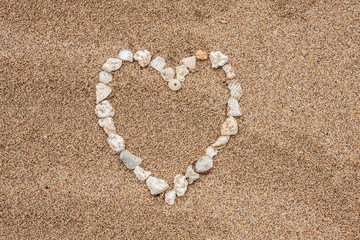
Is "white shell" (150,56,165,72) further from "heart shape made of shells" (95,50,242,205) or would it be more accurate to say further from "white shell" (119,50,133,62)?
"white shell" (119,50,133,62)

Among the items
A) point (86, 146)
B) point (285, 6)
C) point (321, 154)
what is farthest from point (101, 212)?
point (285, 6)

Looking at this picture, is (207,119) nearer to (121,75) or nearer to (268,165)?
(268,165)

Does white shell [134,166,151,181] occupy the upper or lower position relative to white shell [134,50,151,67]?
lower

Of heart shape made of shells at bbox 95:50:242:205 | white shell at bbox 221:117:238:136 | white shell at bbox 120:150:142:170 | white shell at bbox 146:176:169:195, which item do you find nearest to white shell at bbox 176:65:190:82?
Answer: heart shape made of shells at bbox 95:50:242:205

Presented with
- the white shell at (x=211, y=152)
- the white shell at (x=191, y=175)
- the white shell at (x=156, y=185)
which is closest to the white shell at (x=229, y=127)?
the white shell at (x=211, y=152)

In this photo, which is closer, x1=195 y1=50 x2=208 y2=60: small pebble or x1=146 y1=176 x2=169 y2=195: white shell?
x1=146 y1=176 x2=169 y2=195: white shell

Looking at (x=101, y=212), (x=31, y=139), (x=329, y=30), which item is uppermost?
(x=329, y=30)
